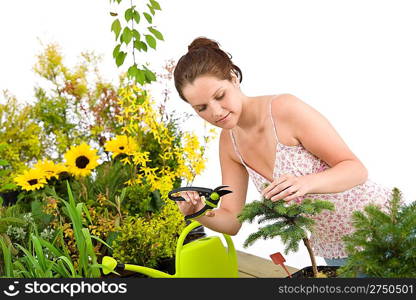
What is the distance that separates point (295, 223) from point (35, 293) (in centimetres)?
51

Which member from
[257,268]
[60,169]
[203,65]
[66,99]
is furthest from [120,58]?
[257,268]

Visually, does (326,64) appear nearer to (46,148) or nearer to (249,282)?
(46,148)

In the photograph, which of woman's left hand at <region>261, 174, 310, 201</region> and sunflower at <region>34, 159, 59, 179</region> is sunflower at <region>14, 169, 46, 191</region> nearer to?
sunflower at <region>34, 159, 59, 179</region>

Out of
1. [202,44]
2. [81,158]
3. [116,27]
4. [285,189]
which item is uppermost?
[116,27]

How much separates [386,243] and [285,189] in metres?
0.25

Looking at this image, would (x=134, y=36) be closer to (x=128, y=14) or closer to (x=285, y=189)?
(x=128, y=14)

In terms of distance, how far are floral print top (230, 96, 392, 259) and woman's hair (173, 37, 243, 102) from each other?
21 centimetres

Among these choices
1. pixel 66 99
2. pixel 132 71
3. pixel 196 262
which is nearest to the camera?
pixel 196 262

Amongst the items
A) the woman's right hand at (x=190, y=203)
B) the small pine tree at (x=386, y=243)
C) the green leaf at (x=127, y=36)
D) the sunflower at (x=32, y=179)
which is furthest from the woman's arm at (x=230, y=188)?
the sunflower at (x=32, y=179)

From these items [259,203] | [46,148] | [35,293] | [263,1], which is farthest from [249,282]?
[263,1]

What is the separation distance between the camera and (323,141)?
1543mm

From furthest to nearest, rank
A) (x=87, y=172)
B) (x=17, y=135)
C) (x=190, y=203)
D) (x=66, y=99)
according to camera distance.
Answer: (x=66, y=99) < (x=17, y=135) < (x=87, y=172) < (x=190, y=203)

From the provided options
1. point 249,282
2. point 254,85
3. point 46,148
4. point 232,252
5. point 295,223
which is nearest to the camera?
point 249,282

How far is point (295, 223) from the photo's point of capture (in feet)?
3.59
